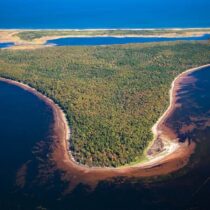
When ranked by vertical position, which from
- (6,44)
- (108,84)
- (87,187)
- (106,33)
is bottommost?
(87,187)

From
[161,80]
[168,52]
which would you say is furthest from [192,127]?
[168,52]

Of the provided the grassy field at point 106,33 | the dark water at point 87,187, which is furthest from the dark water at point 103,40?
the dark water at point 87,187

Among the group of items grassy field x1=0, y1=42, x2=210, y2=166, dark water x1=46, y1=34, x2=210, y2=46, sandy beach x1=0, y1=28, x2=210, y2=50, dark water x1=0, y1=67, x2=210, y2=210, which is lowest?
dark water x1=0, y1=67, x2=210, y2=210

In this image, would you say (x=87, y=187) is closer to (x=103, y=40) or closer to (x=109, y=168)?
(x=109, y=168)

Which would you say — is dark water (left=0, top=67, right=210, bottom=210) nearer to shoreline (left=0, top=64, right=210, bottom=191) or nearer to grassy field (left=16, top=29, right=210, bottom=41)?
shoreline (left=0, top=64, right=210, bottom=191)

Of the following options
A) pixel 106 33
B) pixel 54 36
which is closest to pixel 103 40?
pixel 106 33

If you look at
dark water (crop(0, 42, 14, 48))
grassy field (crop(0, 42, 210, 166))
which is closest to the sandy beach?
dark water (crop(0, 42, 14, 48))

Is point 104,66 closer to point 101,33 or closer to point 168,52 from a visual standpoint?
point 168,52
